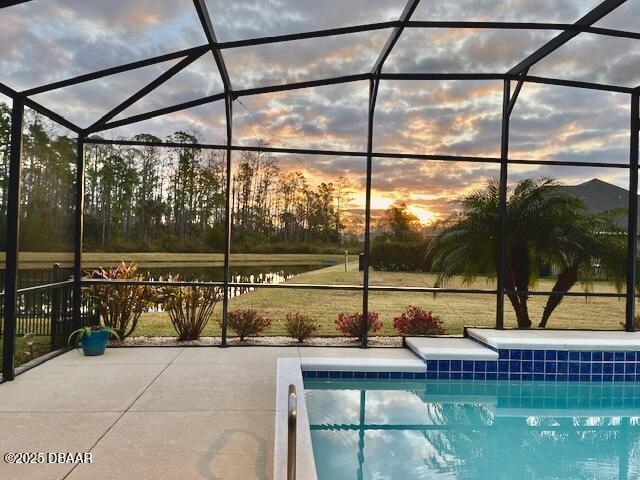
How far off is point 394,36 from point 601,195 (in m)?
4.31

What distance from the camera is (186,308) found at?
20.4 feet

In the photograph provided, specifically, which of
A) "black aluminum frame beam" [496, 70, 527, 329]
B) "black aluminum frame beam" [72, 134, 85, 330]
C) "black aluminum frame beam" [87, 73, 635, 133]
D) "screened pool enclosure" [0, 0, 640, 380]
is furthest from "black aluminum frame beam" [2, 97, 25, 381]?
"black aluminum frame beam" [496, 70, 527, 329]

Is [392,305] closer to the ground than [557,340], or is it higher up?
closer to the ground

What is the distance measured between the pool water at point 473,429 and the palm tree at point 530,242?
173 centimetres

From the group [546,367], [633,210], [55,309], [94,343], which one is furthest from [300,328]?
[633,210]

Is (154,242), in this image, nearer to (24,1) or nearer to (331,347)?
(331,347)

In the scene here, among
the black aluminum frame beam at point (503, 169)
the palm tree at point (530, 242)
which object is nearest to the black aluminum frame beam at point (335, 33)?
the black aluminum frame beam at point (503, 169)

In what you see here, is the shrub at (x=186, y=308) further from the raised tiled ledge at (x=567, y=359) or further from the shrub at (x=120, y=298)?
the raised tiled ledge at (x=567, y=359)

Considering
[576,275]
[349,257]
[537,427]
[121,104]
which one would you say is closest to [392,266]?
[349,257]

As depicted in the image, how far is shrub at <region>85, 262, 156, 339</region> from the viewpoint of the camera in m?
5.97

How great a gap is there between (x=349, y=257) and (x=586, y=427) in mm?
3539

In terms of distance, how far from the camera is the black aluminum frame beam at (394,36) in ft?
13.9

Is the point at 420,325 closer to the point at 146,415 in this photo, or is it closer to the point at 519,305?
the point at 519,305

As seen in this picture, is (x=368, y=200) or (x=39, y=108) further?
(x=368, y=200)
